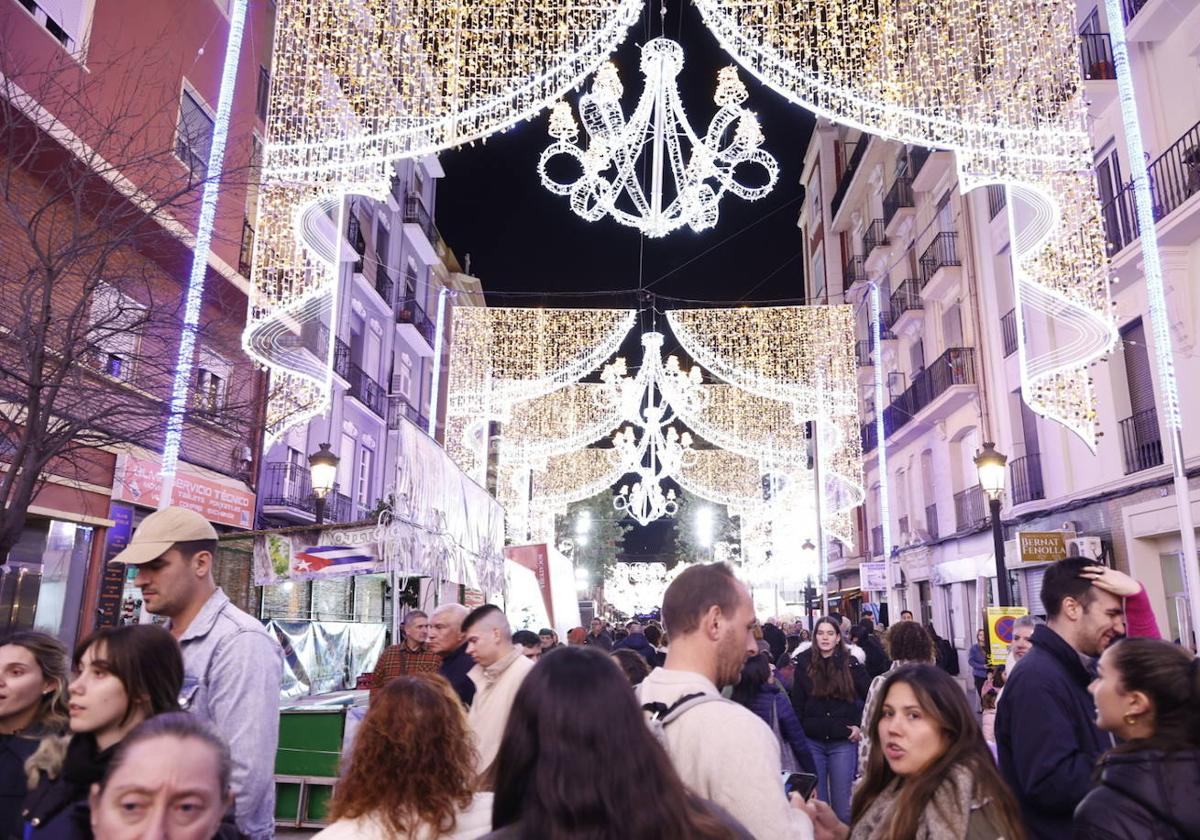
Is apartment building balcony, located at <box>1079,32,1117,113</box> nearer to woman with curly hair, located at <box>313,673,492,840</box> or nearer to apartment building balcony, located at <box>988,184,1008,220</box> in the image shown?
apartment building balcony, located at <box>988,184,1008,220</box>

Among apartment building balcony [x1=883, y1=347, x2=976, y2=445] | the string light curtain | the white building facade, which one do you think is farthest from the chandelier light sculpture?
apartment building balcony [x1=883, y1=347, x2=976, y2=445]

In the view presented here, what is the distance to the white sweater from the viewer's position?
7.75ft

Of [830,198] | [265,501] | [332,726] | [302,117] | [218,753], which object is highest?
[830,198]

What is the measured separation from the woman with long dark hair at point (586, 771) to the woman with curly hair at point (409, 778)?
814mm

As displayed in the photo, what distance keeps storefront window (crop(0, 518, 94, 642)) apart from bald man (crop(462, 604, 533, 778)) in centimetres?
891

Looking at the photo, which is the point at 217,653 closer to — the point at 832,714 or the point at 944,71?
the point at 832,714

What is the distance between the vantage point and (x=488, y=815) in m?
2.77

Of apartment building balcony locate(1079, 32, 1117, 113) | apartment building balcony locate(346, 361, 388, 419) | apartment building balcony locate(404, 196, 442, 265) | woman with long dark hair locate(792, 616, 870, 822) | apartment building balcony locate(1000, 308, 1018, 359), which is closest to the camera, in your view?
woman with long dark hair locate(792, 616, 870, 822)

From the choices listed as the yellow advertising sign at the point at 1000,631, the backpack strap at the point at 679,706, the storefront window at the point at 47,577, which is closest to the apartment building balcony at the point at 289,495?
the storefront window at the point at 47,577

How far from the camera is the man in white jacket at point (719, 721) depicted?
2.38m

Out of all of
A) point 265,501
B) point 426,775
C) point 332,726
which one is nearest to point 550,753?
point 426,775

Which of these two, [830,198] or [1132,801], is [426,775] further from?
[830,198]

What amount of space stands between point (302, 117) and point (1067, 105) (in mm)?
7877

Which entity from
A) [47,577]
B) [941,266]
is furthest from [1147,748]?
[941,266]
